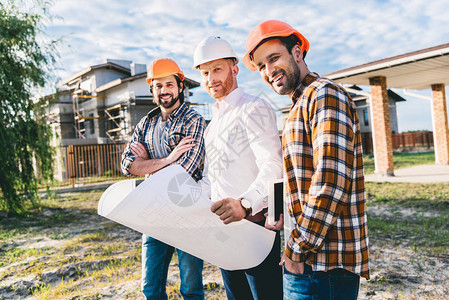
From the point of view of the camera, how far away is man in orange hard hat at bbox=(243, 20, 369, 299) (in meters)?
1.23

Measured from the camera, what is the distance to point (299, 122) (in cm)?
135

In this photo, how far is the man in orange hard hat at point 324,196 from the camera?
1.23 metres

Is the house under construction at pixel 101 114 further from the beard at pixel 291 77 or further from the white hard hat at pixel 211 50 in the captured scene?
the beard at pixel 291 77

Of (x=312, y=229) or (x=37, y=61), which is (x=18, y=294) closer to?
(x=312, y=229)

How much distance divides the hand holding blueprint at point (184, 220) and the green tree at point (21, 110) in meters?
8.31

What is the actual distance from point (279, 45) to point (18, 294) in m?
4.36

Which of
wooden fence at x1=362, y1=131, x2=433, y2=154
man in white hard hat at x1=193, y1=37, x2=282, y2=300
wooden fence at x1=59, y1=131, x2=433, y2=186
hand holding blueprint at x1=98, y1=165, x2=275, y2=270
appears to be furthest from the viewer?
wooden fence at x1=362, y1=131, x2=433, y2=154

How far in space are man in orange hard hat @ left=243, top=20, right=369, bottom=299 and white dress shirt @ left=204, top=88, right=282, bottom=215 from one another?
0.89ft

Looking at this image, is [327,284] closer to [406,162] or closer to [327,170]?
[327,170]

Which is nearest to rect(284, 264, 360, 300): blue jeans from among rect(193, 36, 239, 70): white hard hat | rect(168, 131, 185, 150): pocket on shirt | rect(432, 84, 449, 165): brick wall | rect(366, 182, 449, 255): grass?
rect(193, 36, 239, 70): white hard hat

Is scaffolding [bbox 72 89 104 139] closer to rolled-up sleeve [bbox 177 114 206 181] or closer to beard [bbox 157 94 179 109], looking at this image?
beard [bbox 157 94 179 109]

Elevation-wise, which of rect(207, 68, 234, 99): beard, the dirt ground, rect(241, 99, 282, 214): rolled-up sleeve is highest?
rect(207, 68, 234, 99): beard

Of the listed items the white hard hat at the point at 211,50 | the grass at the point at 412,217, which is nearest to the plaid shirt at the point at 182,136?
the white hard hat at the point at 211,50

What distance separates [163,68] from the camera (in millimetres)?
2504
